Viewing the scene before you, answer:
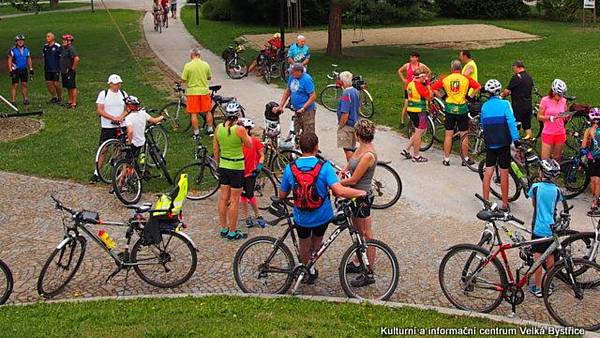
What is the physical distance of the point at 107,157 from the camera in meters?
11.0

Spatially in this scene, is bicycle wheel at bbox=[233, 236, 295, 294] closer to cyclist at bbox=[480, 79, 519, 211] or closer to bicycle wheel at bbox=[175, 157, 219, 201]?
bicycle wheel at bbox=[175, 157, 219, 201]

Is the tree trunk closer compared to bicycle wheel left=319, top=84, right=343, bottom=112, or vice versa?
bicycle wheel left=319, top=84, right=343, bottom=112

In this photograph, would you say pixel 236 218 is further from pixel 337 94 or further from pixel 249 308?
pixel 337 94

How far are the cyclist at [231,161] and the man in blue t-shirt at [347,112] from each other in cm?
237

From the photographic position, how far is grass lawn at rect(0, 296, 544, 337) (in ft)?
19.9

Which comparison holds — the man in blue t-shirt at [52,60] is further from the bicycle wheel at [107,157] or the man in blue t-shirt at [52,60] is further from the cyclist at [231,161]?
the cyclist at [231,161]

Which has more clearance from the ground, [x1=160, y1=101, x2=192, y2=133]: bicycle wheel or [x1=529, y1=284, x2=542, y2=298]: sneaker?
[x1=160, y1=101, x2=192, y2=133]: bicycle wheel

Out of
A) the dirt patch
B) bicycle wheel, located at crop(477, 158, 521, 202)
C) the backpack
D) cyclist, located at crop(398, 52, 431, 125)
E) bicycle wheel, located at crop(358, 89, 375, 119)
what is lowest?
bicycle wheel, located at crop(477, 158, 521, 202)

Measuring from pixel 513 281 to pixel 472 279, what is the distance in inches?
15.0

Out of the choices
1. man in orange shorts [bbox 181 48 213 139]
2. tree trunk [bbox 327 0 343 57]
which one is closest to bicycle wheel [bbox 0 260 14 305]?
man in orange shorts [bbox 181 48 213 139]

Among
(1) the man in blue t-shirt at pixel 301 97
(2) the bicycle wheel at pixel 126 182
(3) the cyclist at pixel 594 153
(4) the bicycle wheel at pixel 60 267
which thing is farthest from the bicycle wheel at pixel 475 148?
(4) the bicycle wheel at pixel 60 267

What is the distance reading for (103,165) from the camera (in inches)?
436

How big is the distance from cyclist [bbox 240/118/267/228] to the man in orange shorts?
4.25 metres

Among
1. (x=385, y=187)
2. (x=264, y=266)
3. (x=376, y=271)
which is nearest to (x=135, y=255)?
(x=264, y=266)
